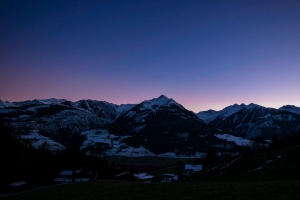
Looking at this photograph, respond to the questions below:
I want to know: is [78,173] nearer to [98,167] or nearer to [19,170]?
[98,167]

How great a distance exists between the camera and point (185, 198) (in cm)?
3059

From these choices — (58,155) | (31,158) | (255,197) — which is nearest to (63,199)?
(255,197)

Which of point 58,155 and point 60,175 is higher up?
point 58,155

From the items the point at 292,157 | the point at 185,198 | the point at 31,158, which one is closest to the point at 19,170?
the point at 31,158

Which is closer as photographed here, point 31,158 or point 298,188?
point 298,188

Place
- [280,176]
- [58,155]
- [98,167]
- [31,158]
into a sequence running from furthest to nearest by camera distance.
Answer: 1. [58,155]
2. [98,167]
3. [31,158]
4. [280,176]

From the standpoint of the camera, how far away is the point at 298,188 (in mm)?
29328

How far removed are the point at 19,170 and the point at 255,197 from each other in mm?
89668

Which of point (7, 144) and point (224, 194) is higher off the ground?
point (7, 144)

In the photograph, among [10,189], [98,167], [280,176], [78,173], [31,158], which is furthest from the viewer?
[98,167]

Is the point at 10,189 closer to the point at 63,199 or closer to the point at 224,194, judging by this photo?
the point at 63,199

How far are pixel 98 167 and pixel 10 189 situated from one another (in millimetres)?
56223

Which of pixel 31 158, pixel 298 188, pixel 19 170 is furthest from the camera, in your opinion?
pixel 31 158

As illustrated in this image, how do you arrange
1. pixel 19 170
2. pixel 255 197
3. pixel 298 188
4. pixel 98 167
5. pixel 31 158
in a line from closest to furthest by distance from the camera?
pixel 255 197 → pixel 298 188 → pixel 19 170 → pixel 31 158 → pixel 98 167
